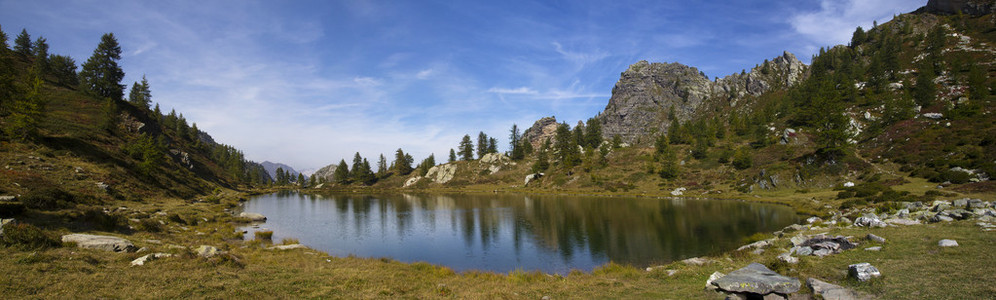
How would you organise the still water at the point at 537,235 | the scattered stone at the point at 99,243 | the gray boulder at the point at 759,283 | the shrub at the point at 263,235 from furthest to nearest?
the shrub at the point at 263,235 < the still water at the point at 537,235 < the scattered stone at the point at 99,243 < the gray boulder at the point at 759,283

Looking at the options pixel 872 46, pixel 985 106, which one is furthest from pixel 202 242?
pixel 872 46

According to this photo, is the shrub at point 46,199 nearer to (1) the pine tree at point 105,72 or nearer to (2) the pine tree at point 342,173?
(1) the pine tree at point 105,72

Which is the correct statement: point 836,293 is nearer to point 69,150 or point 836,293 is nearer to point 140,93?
point 69,150

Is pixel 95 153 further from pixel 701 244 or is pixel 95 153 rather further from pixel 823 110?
→ pixel 823 110

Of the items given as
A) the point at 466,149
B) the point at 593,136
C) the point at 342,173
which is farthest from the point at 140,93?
the point at 593,136

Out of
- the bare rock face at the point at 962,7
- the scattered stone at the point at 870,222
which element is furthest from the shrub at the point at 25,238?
the bare rock face at the point at 962,7

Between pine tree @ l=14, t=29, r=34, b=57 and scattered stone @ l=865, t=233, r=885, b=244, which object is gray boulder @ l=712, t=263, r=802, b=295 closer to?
scattered stone @ l=865, t=233, r=885, b=244

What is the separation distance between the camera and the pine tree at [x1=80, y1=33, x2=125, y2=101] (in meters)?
89.6

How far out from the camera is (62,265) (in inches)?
558

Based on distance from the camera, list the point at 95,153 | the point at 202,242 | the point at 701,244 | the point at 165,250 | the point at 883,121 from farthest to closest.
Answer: the point at 883,121 < the point at 95,153 < the point at 701,244 < the point at 202,242 < the point at 165,250

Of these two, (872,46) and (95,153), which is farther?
(872,46)

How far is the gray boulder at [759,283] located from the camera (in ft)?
38.7

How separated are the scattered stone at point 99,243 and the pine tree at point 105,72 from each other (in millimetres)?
102415

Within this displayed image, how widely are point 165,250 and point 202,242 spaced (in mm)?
9559
